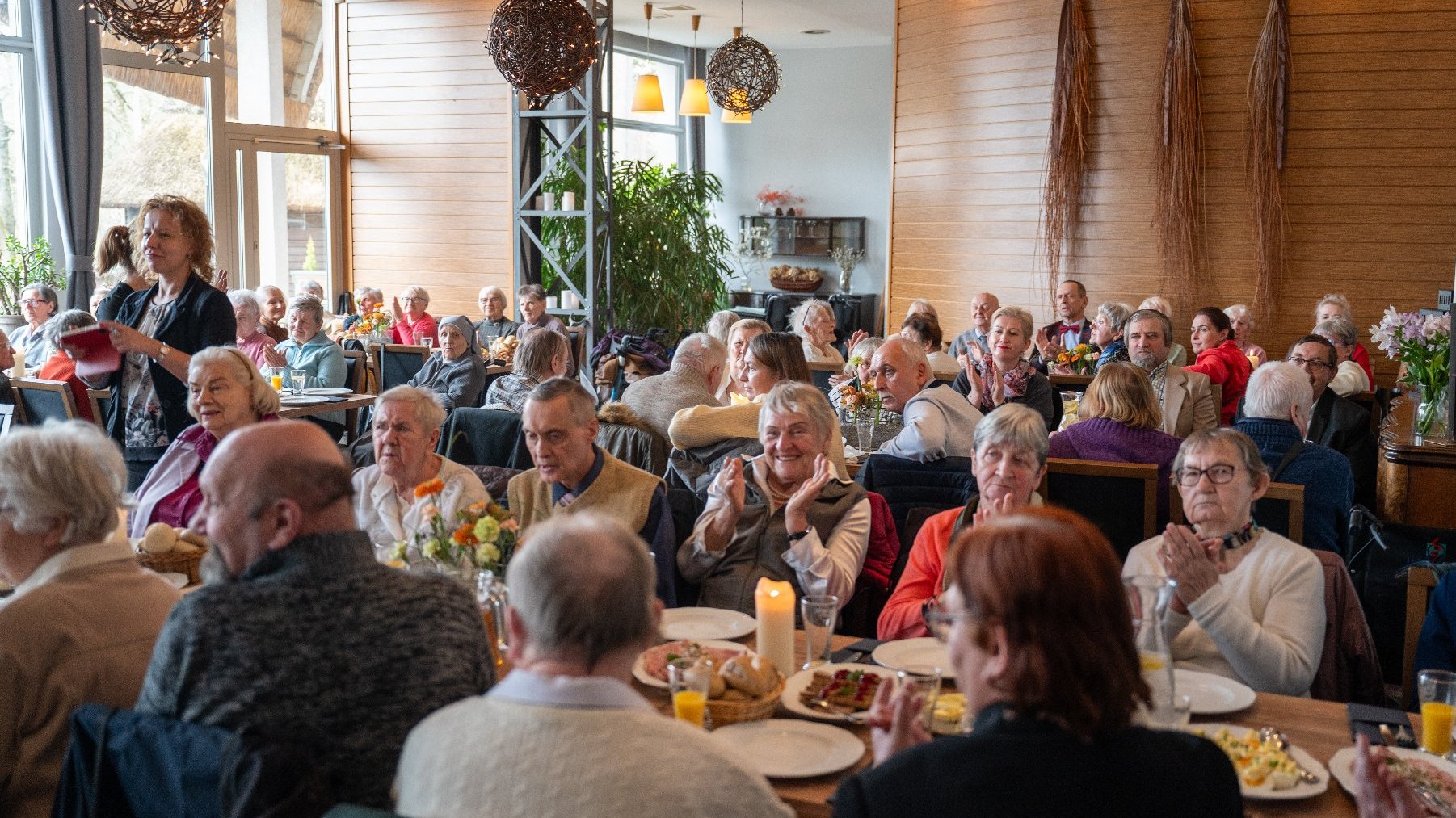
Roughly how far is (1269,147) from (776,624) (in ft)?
25.8

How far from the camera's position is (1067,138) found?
9.75m

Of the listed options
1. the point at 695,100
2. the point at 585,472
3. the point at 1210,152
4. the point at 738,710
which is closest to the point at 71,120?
the point at 695,100

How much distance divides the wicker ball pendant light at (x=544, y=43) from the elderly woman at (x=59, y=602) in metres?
5.29

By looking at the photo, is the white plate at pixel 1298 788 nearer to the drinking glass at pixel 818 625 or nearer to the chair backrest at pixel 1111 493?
the drinking glass at pixel 818 625

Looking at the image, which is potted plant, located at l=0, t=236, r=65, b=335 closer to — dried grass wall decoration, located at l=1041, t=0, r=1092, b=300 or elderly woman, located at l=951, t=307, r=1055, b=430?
elderly woman, located at l=951, t=307, r=1055, b=430

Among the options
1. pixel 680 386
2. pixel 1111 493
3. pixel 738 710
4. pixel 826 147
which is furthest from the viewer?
pixel 826 147

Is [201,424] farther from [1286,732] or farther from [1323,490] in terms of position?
[1323,490]

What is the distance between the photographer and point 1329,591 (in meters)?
2.94

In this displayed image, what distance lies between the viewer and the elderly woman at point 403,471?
A: 351 centimetres

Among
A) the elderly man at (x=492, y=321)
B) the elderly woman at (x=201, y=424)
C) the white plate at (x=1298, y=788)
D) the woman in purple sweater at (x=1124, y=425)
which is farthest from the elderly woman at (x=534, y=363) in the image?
the elderly man at (x=492, y=321)

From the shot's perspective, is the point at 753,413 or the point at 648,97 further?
the point at 648,97

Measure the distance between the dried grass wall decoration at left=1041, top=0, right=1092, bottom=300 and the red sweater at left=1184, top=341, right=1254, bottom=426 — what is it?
9.26ft

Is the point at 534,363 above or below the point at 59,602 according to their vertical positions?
above

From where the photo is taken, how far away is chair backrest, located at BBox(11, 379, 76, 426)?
Answer: 548 centimetres
